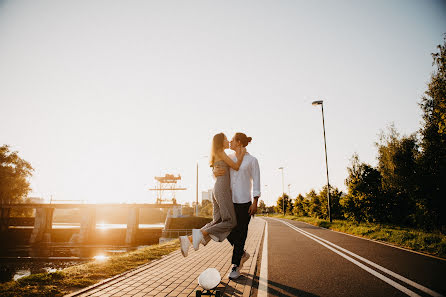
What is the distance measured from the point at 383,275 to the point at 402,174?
22456mm

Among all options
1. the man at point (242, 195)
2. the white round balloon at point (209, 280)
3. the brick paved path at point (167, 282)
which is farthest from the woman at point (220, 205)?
the brick paved path at point (167, 282)

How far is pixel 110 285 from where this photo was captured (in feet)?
12.7

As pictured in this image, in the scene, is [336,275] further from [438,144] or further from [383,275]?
[438,144]

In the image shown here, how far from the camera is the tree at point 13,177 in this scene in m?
39.8

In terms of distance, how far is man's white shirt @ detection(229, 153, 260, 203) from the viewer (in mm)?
3838

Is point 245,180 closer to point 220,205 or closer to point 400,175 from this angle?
point 220,205

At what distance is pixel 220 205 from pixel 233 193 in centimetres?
32

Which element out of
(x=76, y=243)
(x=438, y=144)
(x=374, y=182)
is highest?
(x=438, y=144)

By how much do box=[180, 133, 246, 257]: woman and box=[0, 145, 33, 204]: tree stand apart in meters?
51.0

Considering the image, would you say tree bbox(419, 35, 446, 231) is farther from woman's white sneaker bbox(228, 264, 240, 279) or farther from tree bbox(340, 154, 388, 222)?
woman's white sneaker bbox(228, 264, 240, 279)

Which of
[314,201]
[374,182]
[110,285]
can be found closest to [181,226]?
[314,201]

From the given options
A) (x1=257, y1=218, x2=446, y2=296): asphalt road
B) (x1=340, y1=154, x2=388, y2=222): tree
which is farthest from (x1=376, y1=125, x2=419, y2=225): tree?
(x1=257, y1=218, x2=446, y2=296): asphalt road

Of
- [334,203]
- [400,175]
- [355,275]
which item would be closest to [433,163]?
[400,175]

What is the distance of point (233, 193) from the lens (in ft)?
12.8
